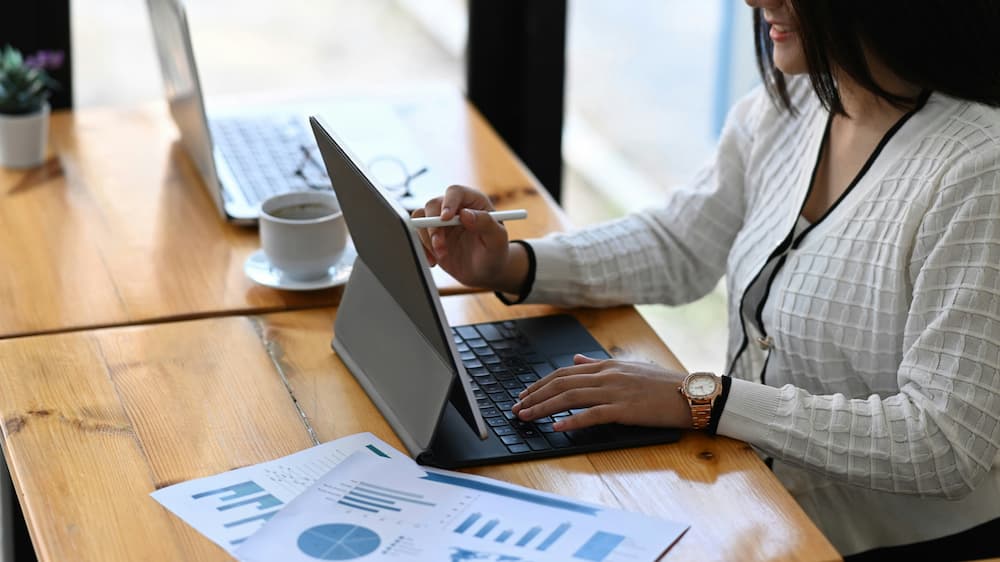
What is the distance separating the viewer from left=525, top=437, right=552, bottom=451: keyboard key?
45.8 inches

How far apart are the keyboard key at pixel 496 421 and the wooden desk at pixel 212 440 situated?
7cm

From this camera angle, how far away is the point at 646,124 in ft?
10.4

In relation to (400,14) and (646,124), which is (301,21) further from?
(646,124)

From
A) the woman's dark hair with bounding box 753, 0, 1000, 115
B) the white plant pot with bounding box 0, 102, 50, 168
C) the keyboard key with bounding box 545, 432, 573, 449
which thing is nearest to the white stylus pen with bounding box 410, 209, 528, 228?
the keyboard key with bounding box 545, 432, 573, 449

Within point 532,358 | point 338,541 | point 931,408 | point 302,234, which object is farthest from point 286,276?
point 931,408

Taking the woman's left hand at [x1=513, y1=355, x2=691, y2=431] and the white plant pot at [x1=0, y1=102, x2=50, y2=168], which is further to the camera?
the white plant pot at [x1=0, y1=102, x2=50, y2=168]

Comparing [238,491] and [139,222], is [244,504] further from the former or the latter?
[139,222]

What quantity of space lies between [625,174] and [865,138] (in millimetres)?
1883

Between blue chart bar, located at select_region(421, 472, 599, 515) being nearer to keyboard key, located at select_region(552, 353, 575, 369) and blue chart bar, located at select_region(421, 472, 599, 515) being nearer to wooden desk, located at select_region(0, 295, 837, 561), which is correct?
wooden desk, located at select_region(0, 295, 837, 561)

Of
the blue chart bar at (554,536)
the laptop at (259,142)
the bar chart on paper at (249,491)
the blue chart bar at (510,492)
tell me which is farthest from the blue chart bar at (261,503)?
the laptop at (259,142)

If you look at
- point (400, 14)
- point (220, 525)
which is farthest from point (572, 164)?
point (220, 525)

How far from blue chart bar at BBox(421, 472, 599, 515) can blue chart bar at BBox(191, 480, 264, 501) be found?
0.15 m

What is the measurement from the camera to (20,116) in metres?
1.85

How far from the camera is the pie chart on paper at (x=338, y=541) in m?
1.01
